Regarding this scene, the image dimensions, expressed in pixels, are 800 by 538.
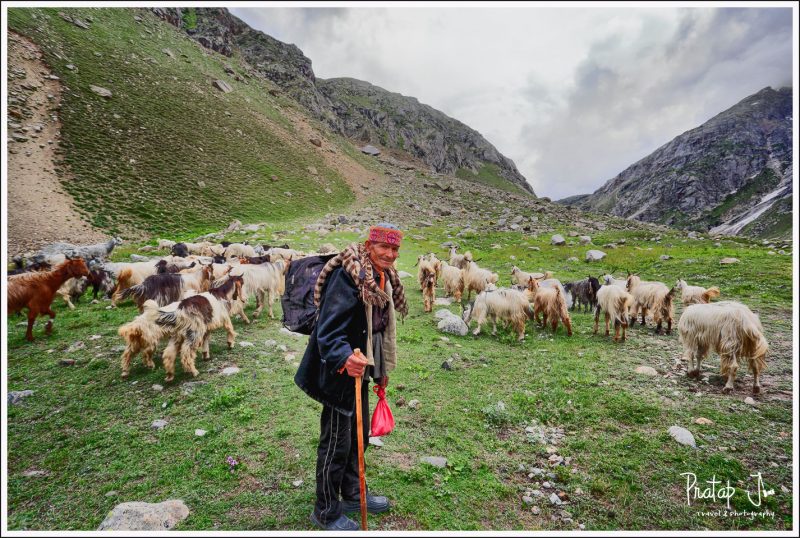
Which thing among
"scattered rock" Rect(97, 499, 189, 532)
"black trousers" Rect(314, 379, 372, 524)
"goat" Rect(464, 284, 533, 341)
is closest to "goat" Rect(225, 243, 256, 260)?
"goat" Rect(464, 284, 533, 341)

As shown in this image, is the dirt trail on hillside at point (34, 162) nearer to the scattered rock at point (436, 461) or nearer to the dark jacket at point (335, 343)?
the dark jacket at point (335, 343)

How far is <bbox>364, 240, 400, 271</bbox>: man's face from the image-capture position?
365 centimetres

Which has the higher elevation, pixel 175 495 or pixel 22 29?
pixel 22 29

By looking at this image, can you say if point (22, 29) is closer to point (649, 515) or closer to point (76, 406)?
point (76, 406)

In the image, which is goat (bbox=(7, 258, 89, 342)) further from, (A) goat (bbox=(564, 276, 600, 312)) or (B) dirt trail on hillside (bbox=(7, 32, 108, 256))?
(A) goat (bbox=(564, 276, 600, 312))

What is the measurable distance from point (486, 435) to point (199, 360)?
6372mm

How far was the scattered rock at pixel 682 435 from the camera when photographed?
4.69m

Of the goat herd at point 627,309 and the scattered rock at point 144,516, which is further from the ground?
the goat herd at point 627,309

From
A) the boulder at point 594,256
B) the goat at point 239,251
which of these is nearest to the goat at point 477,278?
the goat at point 239,251

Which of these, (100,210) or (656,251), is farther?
(100,210)

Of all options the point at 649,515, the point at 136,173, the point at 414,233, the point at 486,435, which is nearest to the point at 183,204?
the point at 136,173

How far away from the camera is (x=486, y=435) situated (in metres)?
5.28

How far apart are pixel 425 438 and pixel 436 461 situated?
574 millimetres

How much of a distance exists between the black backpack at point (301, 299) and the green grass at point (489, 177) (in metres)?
140
